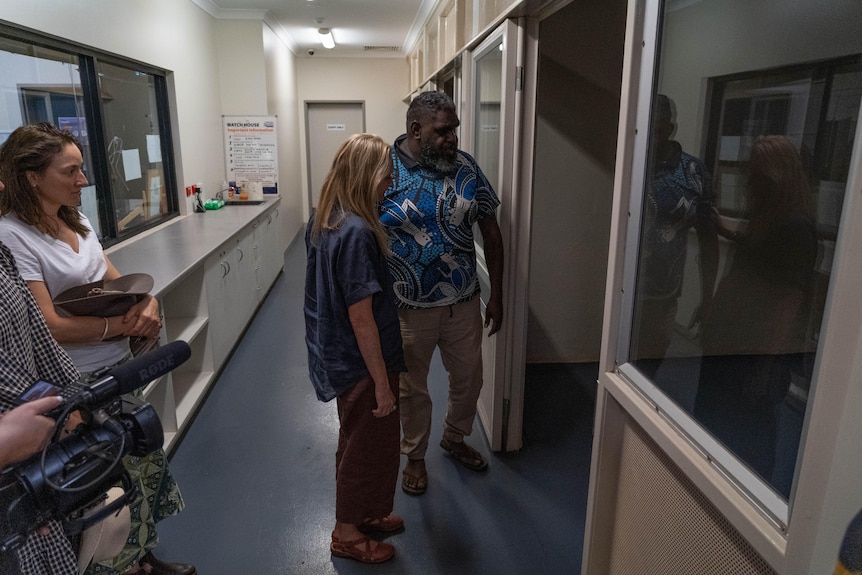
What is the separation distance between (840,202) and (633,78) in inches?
21.9

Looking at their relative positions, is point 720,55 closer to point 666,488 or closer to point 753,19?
point 753,19

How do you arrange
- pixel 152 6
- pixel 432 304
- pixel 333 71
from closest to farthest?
pixel 432 304
pixel 152 6
pixel 333 71

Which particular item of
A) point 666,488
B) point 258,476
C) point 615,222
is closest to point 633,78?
point 615,222

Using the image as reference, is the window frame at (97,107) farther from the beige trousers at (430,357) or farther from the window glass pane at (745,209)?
the window glass pane at (745,209)

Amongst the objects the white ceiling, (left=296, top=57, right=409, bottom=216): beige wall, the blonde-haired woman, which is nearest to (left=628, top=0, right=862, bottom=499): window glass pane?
the blonde-haired woman

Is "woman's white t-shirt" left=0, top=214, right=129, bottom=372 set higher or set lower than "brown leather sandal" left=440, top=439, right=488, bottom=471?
higher

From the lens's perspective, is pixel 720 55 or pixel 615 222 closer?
pixel 720 55

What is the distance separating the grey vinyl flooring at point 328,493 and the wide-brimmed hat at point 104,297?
0.97m

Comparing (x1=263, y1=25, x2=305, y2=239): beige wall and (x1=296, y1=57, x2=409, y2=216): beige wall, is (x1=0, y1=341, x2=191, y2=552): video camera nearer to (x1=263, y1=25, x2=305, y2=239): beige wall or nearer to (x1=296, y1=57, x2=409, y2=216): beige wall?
(x1=263, y1=25, x2=305, y2=239): beige wall

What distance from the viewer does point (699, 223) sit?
1.08 meters

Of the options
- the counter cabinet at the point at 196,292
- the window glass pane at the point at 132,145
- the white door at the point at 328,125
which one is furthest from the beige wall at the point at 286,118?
the counter cabinet at the point at 196,292

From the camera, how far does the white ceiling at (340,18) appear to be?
531 cm

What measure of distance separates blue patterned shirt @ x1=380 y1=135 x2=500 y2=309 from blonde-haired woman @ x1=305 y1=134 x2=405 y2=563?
0.33 metres

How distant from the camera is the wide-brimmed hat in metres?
1.52
